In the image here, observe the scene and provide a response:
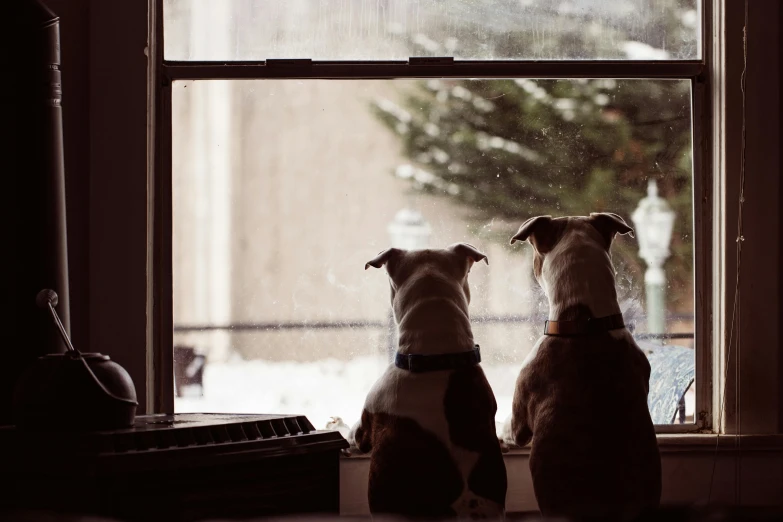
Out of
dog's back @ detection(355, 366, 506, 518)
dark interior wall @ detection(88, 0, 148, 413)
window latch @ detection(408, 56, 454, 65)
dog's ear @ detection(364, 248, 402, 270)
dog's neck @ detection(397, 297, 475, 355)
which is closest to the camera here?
dog's back @ detection(355, 366, 506, 518)

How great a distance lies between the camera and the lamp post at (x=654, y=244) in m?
2.31

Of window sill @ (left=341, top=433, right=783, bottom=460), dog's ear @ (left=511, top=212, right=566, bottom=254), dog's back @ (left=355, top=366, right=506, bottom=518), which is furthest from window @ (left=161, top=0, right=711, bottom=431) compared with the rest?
dog's back @ (left=355, top=366, right=506, bottom=518)

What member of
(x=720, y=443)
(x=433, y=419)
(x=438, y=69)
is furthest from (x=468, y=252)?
(x=720, y=443)

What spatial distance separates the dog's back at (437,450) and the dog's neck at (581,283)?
Answer: 29 centimetres

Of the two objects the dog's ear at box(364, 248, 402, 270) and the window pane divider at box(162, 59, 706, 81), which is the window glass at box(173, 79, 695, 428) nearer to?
the window pane divider at box(162, 59, 706, 81)

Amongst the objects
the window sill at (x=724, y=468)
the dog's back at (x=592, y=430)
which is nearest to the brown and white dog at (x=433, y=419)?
the dog's back at (x=592, y=430)

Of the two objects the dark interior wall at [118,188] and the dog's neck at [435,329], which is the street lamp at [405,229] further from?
the dark interior wall at [118,188]

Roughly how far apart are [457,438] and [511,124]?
101cm

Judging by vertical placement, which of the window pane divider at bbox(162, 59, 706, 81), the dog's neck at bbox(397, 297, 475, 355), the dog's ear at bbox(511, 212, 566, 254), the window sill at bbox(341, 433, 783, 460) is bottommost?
the window sill at bbox(341, 433, 783, 460)

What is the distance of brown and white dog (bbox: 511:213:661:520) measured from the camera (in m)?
1.76

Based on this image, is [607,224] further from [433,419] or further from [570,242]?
[433,419]

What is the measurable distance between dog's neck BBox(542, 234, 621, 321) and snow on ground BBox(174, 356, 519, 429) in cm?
46

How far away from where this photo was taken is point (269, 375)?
2.33m

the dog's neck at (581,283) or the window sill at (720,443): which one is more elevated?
the dog's neck at (581,283)
